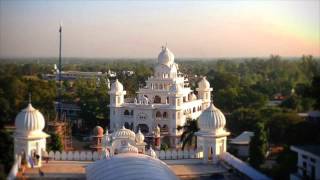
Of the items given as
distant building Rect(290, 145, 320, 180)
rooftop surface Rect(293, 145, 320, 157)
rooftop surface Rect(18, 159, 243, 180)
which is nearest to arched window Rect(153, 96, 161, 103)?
rooftop surface Rect(18, 159, 243, 180)

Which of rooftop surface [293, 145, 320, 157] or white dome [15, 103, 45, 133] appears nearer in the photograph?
rooftop surface [293, 145, 320, 157]

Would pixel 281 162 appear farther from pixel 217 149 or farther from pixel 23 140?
pixel 23 140

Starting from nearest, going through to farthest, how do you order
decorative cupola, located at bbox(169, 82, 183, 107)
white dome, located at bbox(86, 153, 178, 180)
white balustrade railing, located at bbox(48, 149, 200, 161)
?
white dome, located at bbox(86, 153, 178, 180), white balustrade railing, located at bbox(48, 149, 200, 161), decorative cupola, located at bbox(169, 82, 183, 107)

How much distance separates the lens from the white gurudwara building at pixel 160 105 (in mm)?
31469

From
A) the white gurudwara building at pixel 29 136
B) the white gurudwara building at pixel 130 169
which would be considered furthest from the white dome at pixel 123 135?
the white gurudwara building at pixel 130 169

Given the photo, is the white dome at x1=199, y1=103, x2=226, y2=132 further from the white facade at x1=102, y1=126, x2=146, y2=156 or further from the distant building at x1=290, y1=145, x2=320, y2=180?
the distant building at x1=290, y1=145, x2=320, y2=180

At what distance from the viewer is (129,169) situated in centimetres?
1462

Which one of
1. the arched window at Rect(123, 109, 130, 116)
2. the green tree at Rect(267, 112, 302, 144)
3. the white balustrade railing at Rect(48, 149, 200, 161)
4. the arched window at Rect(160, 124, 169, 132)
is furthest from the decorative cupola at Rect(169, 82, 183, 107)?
the white balustrade railing at Rect(48, 149, 200, 161)

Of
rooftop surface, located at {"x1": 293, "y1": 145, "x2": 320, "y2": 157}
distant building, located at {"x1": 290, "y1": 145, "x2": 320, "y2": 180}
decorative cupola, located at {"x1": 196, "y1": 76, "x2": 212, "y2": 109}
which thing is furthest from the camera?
decorative cupola, located at {"x1": 196, "y1": 76, "x2": 212, "y2": 109}

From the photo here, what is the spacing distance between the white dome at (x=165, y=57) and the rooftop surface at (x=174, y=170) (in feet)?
47.8

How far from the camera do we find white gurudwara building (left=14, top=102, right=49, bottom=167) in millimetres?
18734

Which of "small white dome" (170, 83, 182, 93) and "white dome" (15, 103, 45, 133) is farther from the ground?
"small white dome" (170, 83, 182, 93)

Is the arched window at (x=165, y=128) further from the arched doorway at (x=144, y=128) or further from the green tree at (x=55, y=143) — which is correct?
the green tree at (x=55, y=143)

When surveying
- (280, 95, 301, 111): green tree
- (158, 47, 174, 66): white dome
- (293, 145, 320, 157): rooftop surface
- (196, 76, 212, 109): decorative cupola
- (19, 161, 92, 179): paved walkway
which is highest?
(158, 47, 174, 66): white dome
